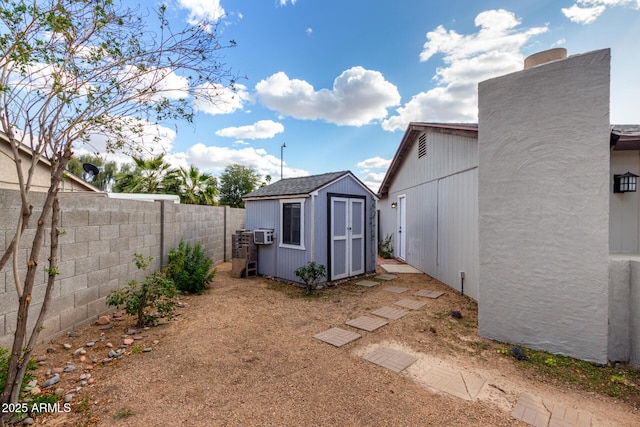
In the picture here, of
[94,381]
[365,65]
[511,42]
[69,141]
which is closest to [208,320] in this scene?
[94,381]

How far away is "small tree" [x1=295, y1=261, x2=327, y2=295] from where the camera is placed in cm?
587

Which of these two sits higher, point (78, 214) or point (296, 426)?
point (78, 214)

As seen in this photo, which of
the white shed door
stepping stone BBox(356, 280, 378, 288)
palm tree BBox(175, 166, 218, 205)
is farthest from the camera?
palm tree BBox(175, 166, 218, 205)

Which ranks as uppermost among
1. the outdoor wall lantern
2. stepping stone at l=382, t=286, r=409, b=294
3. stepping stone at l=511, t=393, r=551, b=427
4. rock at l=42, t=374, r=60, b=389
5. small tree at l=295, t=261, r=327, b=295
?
the outdoor wall lantern

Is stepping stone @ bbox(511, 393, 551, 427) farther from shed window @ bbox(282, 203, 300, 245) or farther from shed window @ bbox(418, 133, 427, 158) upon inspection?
shed window @ bbox(418, 133, 427, 158)

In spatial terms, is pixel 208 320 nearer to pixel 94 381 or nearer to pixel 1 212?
pixel 94 381

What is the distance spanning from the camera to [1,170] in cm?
646

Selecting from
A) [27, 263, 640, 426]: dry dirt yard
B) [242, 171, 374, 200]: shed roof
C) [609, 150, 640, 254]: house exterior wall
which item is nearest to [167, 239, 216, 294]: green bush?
[27, 263, 640, 426]: dry dirt yard

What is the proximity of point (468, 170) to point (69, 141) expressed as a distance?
605 centimetres

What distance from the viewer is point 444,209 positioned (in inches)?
259

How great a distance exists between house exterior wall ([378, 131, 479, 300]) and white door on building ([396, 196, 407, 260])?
24 centimetres

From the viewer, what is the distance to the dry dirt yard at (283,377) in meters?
2.16

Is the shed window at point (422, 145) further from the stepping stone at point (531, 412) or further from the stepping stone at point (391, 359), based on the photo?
the stepping stone at point (531, 412)

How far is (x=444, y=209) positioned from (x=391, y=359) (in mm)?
4477
